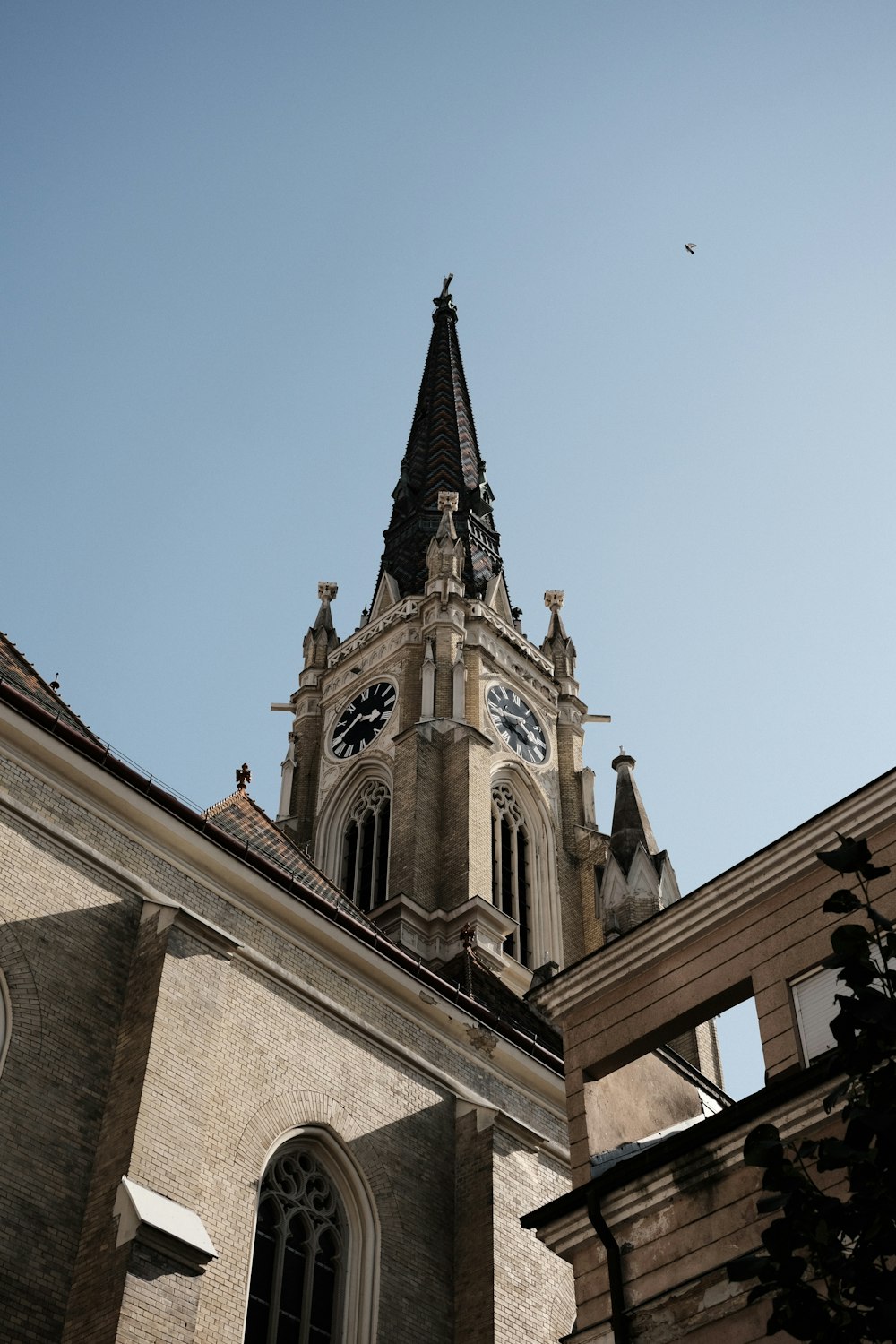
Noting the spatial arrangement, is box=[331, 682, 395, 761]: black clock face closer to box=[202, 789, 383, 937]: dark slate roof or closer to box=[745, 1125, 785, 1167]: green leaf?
box=[202, 789, 383, 937]: dark slate roof

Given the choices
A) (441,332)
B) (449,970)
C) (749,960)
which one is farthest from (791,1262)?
(441,332)

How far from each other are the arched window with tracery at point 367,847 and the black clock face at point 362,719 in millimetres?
1524

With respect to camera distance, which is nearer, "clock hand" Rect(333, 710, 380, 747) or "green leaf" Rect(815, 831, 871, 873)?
"green leaf" Rect(815, 831, 871, 873)

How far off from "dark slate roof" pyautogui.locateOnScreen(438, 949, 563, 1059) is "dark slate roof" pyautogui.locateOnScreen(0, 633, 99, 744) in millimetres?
8037

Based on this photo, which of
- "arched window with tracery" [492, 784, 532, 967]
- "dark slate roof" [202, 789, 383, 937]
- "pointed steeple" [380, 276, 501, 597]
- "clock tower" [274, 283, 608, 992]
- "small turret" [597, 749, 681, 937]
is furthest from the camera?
"pointed steeple" [380, 276, 501, 597]

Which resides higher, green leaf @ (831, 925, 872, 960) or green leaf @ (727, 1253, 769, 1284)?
green leaf @ (831, 925, 872, 960)

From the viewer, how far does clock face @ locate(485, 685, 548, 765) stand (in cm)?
3750

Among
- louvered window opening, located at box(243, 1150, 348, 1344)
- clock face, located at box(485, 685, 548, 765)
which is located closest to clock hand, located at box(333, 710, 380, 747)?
clock face, located at box(485, 685, 548, 765)

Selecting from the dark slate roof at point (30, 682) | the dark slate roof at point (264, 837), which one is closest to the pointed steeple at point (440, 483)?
the dark slate roof at point (264, 837)

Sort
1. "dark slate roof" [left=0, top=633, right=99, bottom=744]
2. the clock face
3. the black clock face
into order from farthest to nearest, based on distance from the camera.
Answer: the black clock face → the clock face → "dark slate roof" [left=0, top=633, right=99, bottom=744]

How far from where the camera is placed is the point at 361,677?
131ft

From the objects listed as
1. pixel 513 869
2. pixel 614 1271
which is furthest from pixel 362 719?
pixel 614 1271

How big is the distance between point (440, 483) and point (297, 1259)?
3990cm

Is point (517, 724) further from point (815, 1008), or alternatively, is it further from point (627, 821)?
point (815, 1008)
